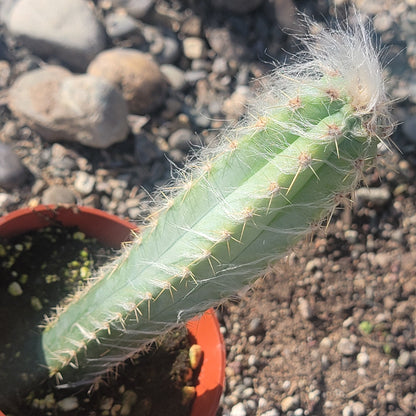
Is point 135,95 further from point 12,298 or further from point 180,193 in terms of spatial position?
point 180,193

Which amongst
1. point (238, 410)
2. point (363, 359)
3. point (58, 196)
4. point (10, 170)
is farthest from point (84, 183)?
point (363, 359)

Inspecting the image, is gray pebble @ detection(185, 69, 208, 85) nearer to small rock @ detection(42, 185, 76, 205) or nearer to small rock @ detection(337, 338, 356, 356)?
small rock @ detection(42, 185, 76, 205)

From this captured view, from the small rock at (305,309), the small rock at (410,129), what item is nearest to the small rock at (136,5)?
the small rock at (410,129)

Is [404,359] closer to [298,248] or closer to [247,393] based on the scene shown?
[247,393]

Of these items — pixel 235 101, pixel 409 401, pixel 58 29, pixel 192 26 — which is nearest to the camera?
pixel 409 401

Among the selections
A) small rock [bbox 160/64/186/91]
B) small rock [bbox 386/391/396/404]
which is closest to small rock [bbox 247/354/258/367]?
Answer: small rock [bbox 386/391/396/404]

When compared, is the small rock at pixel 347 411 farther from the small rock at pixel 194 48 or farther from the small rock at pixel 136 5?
the small rock at pixel 136 5

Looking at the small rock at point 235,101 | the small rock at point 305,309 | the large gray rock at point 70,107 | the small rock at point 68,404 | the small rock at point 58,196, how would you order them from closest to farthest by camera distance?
the small rock at point 68,404, the small rock at point 305,309, the small rock at point 58,196, the large gray rock at point 70,107, the small rock at point 235,101
